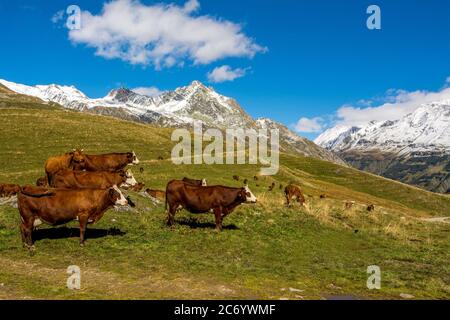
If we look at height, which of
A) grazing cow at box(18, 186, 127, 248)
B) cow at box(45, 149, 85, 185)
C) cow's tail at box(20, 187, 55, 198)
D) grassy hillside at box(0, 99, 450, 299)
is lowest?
grassy hillside at box(0, 99, 450, 299)

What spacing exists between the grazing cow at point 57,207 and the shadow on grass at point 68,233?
1.08 meters

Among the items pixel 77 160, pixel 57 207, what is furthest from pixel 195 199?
pixel 77 160

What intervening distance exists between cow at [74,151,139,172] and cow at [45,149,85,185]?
0.23 m

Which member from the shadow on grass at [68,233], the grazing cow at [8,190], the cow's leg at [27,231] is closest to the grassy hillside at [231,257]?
the shadow on grass at [68,233]

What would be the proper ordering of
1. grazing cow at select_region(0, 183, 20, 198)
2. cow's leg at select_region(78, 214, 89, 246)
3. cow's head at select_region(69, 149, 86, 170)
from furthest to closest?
1. grazing cow at select_region(0, 183, 20, 198)
2. cow's head at select_region(69, 149, 86, 170)
3. cow's leg at select_region(78, 214, 89, 246)

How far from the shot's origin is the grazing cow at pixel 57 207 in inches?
698

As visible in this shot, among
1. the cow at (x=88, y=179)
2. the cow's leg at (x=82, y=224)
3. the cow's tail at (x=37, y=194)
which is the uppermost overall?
the cow at (x=88, y=179)

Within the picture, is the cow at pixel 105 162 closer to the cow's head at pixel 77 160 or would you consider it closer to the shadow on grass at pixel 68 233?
the cow's head at pixel 77 160

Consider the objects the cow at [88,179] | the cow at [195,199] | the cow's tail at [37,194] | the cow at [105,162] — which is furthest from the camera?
the cow at [105,162]

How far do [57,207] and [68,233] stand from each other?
8.85 feet

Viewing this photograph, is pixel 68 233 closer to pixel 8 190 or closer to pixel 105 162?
pixel 105 162

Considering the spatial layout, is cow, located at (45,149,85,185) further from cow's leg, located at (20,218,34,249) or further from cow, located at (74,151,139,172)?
cow's leg, located at (20,218,34,249)

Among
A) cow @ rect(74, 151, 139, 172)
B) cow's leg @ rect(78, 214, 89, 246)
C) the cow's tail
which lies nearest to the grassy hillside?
cow's leg @ rect(78, 214, 89, 246)

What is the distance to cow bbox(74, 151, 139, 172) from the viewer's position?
33.2 m
